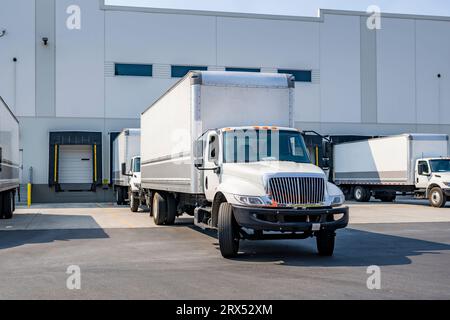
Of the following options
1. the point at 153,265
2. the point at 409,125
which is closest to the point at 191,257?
the point at 153,265

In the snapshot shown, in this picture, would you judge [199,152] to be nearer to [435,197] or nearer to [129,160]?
[129,160]

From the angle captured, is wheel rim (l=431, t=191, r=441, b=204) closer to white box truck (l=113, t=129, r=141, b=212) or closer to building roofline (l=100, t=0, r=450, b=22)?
white box truck (l=113, t=129, r=141, b=212)

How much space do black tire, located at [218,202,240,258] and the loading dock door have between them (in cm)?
2297

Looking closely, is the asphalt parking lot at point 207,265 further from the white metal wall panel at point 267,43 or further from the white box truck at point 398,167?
the white metal wall panel at point 267,43

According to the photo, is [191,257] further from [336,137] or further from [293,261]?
[336,137]

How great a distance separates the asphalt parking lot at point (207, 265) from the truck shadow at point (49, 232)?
0.03 meters

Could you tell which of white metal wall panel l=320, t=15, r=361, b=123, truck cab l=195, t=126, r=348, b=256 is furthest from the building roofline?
truck cab l=195, t=126, r=348, b=256

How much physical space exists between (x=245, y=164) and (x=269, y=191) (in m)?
1.18

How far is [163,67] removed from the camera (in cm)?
3306

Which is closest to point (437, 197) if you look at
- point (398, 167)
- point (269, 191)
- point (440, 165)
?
point (440, 165)

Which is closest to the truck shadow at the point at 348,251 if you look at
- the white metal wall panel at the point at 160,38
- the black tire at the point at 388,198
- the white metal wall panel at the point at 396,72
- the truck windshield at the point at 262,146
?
the truck windshield at the point at 262,146

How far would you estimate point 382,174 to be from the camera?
28.8 metres

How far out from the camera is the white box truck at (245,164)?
32.3 ft

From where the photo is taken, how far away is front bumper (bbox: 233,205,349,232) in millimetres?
9688
